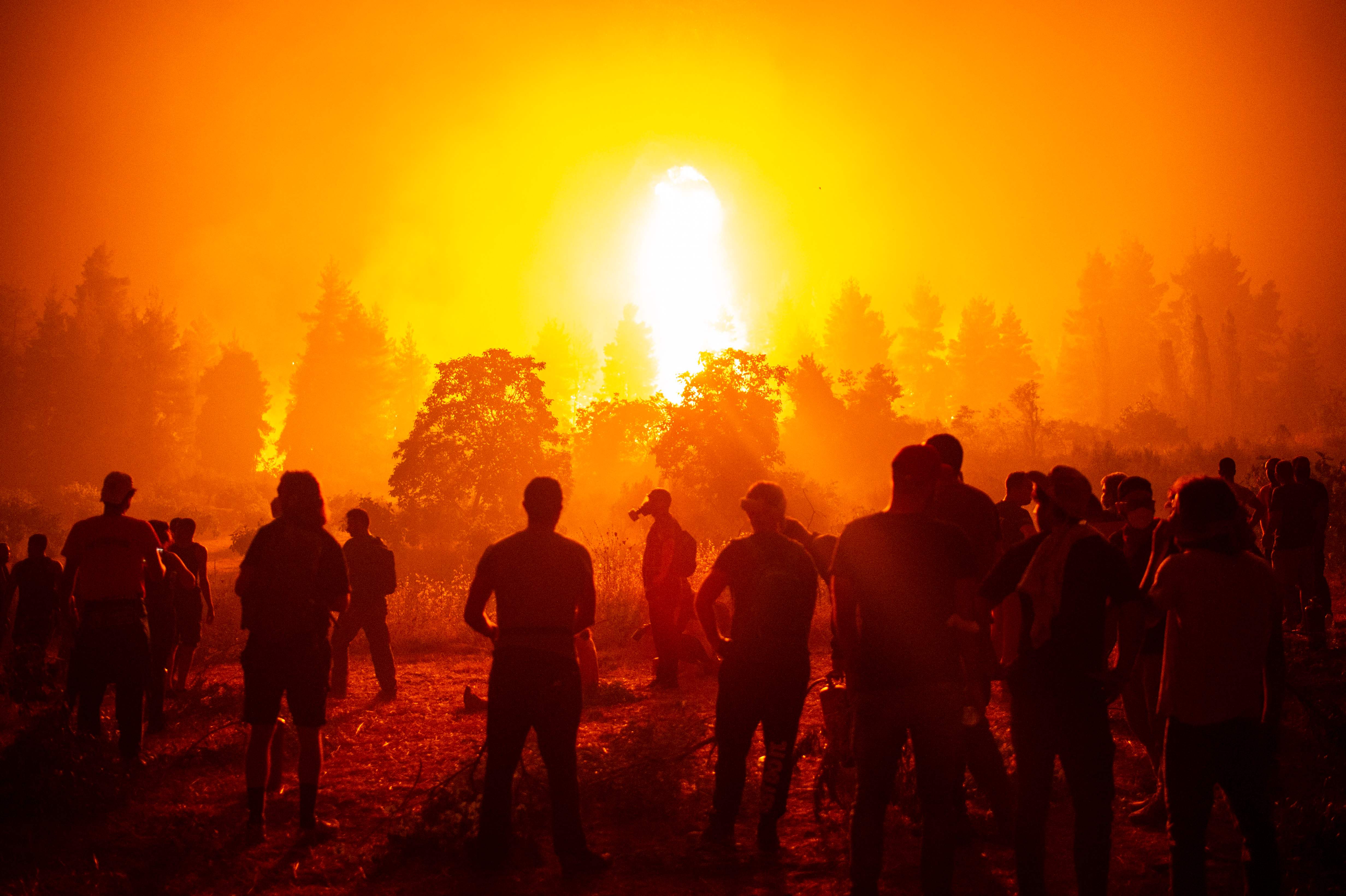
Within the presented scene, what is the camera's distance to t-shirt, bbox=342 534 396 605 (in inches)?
431

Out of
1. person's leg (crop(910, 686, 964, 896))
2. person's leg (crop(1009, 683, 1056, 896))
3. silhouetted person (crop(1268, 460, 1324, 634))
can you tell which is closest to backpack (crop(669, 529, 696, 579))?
person's leg (crop(910, 686, 964, 896))

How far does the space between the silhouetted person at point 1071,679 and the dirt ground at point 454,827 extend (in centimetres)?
96

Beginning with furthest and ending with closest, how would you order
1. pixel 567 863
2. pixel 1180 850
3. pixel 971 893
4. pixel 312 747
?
1. pixel 312 747
2. pixel 567 863
3. pixel 971 893
4. pixel 1180 850

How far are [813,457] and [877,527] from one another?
2150 inches

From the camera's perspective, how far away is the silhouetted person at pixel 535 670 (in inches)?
206

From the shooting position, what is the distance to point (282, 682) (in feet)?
19.3

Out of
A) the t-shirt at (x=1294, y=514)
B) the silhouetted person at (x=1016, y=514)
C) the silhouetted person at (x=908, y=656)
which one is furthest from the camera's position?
the t-shirt at (x=1294, y=514)

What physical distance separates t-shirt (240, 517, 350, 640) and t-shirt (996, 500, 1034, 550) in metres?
5.78

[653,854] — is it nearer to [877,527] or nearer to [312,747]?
[312,747]

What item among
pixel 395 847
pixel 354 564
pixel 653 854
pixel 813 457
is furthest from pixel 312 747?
pixel 813 457

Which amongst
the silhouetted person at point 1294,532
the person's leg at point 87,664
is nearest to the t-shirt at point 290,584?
the person's leg at point 87,664

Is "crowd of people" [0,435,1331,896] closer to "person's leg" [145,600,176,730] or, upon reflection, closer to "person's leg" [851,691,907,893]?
"person's leg" [851,691,907,893]

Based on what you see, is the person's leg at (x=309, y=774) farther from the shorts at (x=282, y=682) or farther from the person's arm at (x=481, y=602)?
the person's arm at (x=481, y=602)

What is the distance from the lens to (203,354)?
294 ft
